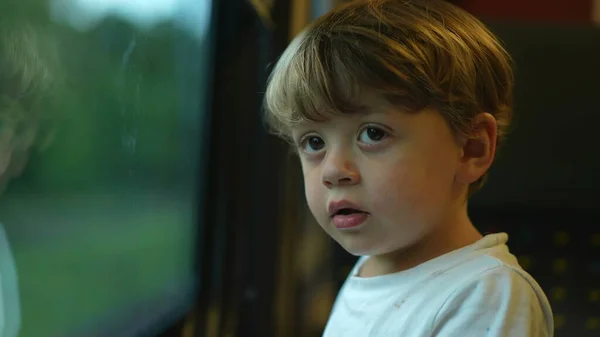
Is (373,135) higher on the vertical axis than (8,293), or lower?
higher

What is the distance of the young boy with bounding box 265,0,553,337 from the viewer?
51 centimetres

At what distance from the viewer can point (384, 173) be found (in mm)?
512

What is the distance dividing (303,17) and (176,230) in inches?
17.6

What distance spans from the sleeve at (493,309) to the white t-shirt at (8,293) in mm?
318

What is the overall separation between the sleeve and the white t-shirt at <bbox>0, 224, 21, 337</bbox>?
12.5 inches

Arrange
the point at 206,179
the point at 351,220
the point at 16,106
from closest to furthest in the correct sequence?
the point at 16,106
the point at 351,220
the point at 206,179

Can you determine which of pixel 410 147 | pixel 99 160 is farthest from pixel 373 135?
pixel 99 160

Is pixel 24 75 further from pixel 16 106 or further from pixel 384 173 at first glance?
pixel 384 173

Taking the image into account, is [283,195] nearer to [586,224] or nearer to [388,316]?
[586,224]

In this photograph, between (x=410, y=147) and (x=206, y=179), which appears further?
(x=206, y=179)

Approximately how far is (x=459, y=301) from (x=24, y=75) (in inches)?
14.2

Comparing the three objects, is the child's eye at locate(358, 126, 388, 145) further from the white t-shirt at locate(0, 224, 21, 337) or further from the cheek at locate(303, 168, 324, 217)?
the white t-shirt at locate(0, 224, 21, 337)

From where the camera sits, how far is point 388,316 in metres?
0.57

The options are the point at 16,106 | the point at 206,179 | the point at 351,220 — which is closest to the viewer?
the point at 16,106
